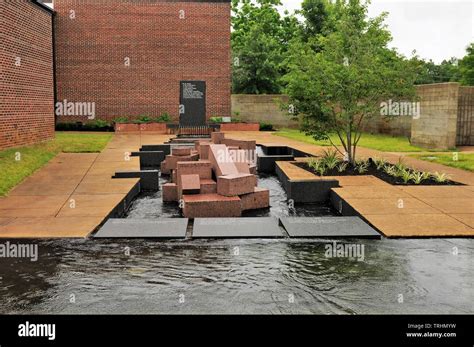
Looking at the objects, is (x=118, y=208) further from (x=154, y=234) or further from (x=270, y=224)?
(x=270, y=224)

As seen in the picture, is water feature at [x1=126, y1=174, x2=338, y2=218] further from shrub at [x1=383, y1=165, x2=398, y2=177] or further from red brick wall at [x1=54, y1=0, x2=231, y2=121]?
red brick wall at [x1=54, y1=0, x2=231, y2=121]

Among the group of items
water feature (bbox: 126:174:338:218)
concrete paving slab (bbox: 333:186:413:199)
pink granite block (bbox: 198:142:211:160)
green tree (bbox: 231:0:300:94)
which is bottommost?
water feature (bbox: 126:174:338:218)

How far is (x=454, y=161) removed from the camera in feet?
48.7

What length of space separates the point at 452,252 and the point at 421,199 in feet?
10.9

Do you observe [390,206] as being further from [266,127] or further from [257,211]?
[266,127]

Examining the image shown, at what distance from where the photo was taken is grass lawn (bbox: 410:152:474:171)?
45.5 feet

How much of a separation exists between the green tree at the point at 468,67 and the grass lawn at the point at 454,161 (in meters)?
41.3

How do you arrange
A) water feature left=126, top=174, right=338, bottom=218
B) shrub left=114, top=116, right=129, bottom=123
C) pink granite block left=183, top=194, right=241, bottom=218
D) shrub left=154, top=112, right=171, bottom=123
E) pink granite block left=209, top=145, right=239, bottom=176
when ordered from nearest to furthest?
pink granite block left=183, top=194, right=241, bottom=218 → water feature left=126, top=174, right=338, bottom=218 → pink granite block left=209, top=145, right=239, bottom=176 → shrub left=114, top=116, right=129, bottom=123 → shrub left=154, top=112, right=171, bottom=123
